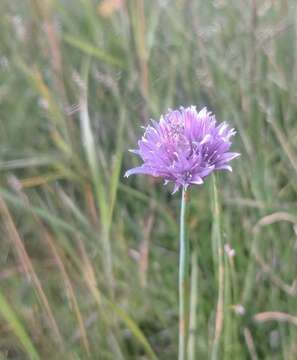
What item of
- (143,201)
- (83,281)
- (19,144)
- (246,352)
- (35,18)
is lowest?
(246,352)

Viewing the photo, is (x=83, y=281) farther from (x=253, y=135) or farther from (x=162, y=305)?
(x=253, y=135)

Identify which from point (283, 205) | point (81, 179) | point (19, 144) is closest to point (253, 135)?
point (283, 205)

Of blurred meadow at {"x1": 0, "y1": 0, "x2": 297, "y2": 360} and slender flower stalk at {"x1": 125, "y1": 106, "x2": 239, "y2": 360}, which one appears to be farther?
blurred meadow at {"x1": 0, "y1": 0, "x2": 297, "y2": 360}

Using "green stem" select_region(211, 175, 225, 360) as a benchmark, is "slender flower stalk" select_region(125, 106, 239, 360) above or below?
above

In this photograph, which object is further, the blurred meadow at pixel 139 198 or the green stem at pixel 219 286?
the blurred meadow at pixel 139 198

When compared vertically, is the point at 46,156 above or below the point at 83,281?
above

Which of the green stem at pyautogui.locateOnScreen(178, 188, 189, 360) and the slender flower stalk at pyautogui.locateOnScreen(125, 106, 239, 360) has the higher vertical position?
the slender flower stalk at pyautogui.locateOnScreen(125, 106, 239, 360)
